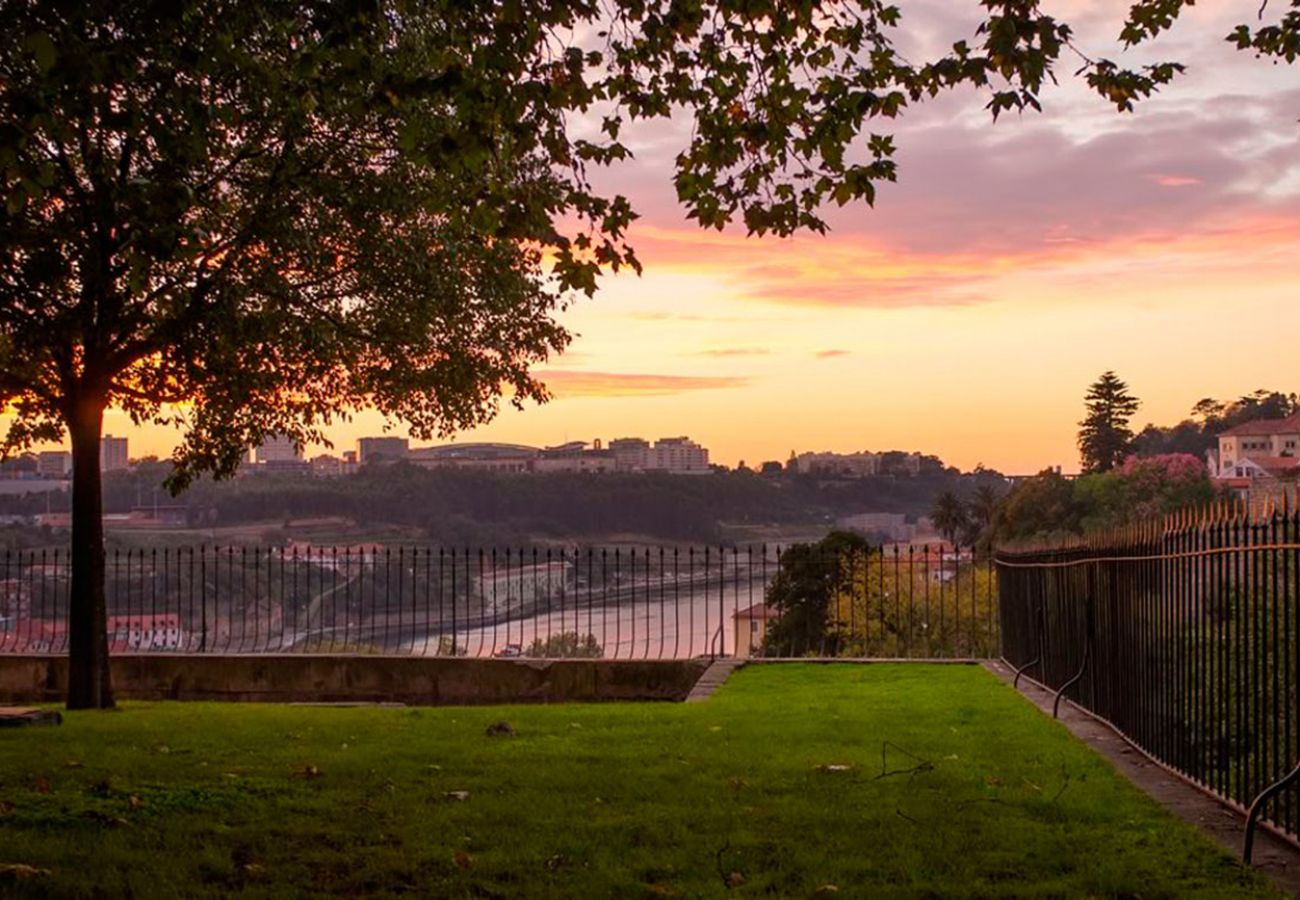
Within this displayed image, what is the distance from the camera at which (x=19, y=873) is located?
215 inches

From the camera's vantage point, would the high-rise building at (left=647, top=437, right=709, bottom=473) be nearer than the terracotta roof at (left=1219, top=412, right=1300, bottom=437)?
Yes

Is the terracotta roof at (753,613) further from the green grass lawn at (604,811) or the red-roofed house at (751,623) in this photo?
the green grass lawn at (604,811)

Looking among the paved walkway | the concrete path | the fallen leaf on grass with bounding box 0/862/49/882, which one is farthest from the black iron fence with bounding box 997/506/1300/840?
the fallen leaf on grass with bounding box 0/862/49/882

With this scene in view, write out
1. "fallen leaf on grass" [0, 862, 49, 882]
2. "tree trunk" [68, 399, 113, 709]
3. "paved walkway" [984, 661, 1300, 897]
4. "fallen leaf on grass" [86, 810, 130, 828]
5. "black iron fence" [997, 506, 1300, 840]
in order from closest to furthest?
"fallen leaf on grass" [0, 862, 49, 882] → "paved walkway" [984, 661, 1300, 897] → "black iron fence" [997, 506, 1300, 840] → "fallen leaf on grass" [86, 810, 130, 828] → "tree trunk" [68, 399, 113, 709]

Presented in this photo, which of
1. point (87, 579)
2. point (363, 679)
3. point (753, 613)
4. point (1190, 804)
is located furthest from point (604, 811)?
point (753, 613)

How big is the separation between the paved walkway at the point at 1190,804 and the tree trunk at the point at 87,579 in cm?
873

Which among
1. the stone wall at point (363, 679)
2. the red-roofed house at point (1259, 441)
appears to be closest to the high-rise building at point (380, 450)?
the stone wall at point (363, 679)

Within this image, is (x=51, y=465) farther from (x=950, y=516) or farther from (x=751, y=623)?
(x=950, y=516)

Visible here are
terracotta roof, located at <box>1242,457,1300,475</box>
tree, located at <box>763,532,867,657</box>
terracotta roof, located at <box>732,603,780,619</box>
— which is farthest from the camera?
terracotta roof, located at <box>1242,457,1300,475</box>

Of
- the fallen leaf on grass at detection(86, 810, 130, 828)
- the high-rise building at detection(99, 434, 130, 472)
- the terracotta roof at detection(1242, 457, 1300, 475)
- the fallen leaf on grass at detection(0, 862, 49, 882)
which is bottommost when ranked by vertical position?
the fallen leaf on grass at detection(86, 810, 130, 828)

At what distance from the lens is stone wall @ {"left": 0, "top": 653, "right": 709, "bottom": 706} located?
14508 mm

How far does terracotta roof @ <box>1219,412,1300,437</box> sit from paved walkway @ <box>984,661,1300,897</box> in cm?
11015

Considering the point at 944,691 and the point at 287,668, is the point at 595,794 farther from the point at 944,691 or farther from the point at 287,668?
the point at 287,668

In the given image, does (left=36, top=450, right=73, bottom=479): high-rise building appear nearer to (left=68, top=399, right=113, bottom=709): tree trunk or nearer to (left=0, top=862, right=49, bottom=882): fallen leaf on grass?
(left=68, top=399, right=113, bottom=709): tree trunk
